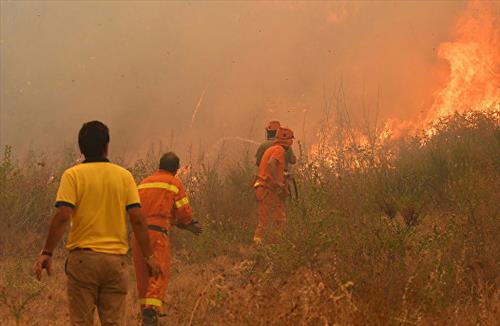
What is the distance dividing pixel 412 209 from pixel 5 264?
4.93 metres

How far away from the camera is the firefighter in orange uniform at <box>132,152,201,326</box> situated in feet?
A: 21.0

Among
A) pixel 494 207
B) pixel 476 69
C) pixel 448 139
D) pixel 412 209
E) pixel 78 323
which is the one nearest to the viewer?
pixel 78 323

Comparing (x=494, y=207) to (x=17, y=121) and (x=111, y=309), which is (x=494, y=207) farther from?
(x=17, y=121)

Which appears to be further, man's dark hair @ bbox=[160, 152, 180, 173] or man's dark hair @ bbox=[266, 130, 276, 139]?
man's dark hair @ bbox=[266, 130, 276, 139]

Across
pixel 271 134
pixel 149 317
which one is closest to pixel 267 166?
pixel 271 134

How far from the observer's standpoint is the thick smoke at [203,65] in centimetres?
2570

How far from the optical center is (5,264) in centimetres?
887

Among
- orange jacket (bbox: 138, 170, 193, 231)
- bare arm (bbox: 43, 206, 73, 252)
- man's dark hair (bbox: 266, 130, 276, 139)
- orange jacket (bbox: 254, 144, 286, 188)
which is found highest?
man's dark hair (bbox: 266, 130, 276, 139)

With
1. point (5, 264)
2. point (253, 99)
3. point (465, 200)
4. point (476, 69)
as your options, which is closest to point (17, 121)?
point (253, 99)

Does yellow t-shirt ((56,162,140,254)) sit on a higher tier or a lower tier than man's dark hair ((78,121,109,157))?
lower

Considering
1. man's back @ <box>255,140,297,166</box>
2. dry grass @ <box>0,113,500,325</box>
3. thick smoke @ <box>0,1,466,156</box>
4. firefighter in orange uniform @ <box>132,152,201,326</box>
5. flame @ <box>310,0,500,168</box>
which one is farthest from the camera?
thick smoke @ <box>0,1,466,156</box>

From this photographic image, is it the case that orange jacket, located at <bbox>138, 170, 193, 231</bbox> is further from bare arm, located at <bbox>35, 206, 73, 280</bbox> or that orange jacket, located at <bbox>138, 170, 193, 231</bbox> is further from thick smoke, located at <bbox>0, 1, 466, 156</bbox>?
thick smoke, located at <bbox>0, 1, 466, 156</bbox>

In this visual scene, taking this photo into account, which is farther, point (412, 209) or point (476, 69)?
point (476, 69)

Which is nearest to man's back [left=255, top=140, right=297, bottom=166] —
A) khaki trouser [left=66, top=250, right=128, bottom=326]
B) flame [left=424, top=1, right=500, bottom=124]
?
khaki trouser [left=66, top=250, right=128, bottom=326]
